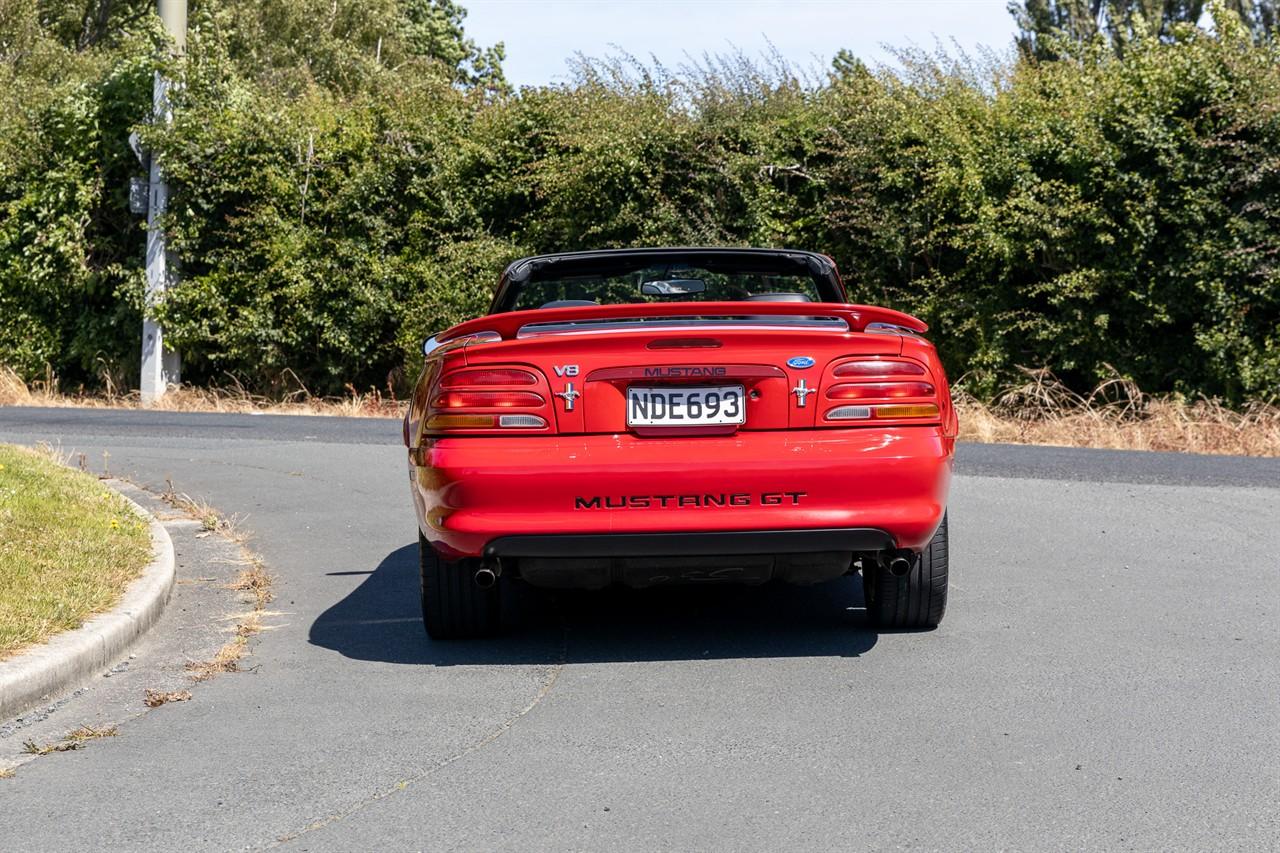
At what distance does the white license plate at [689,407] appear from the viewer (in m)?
5.48

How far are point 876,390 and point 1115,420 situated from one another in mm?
9466

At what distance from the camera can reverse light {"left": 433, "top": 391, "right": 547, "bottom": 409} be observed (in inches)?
216

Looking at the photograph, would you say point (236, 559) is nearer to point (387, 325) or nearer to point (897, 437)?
point (897, 437)

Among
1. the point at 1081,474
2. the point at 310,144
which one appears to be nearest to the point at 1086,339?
the point at 1081,474

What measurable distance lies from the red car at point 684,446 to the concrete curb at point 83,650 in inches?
49.9

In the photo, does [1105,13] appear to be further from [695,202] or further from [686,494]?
[686,494]

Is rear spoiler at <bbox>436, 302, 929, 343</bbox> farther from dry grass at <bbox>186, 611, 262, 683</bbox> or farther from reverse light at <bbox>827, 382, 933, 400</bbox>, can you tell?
dry grass at <bbox>186, 611, 262, 683</bbox>

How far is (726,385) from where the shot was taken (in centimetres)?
549

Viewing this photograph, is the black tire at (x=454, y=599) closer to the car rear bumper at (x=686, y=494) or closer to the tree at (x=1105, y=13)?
the car rear bumper at (x=686, y=494)

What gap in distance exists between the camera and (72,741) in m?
4.65

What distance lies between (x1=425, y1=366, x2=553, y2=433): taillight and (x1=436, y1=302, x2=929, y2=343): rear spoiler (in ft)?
0.65

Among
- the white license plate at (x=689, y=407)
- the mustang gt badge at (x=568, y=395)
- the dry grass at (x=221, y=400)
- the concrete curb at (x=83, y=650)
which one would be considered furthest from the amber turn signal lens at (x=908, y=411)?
the dry grass at (x=221, y=400)

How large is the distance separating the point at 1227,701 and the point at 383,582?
4.01m

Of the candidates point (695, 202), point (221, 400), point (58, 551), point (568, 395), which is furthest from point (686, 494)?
point (221, 400)
